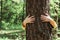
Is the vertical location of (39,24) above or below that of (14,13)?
below

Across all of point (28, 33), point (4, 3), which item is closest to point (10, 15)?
point (4, 3)

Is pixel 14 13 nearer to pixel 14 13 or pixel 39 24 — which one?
pixel 14 13

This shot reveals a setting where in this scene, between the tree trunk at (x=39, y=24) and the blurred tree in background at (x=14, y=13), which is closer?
the tree trunk at (x=39, y=24)

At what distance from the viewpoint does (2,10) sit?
11.4m

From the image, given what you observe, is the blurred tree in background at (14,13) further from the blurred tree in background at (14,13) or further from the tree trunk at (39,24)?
the tree trunk at (39,24)

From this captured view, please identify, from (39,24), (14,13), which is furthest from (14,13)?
(39,24)

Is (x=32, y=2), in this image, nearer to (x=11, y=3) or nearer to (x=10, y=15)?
(x=11, y=3)

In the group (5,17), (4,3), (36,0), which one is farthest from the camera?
(5,17)

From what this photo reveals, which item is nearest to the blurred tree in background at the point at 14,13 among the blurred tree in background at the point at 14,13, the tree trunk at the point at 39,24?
the blurred tree in background at the point at 14,13

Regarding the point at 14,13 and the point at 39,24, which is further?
the point at 14,13

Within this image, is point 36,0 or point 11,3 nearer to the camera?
point 36,0

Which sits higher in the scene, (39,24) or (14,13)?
(14,13)

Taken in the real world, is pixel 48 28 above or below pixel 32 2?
below

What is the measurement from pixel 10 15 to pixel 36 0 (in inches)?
328
